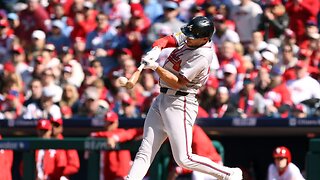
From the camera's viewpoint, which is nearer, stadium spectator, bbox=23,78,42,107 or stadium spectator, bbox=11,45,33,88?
stadium spectator, bbox=23,78,42,107

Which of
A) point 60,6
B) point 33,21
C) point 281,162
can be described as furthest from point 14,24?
point 281,162

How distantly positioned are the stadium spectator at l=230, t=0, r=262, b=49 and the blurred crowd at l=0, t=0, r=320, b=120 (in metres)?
0.01

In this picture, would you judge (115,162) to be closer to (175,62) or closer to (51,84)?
(175,62)

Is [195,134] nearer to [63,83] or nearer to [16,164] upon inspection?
[16,164]

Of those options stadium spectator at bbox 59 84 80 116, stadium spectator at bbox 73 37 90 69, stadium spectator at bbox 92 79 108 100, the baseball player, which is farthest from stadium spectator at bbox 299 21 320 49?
the baseball player

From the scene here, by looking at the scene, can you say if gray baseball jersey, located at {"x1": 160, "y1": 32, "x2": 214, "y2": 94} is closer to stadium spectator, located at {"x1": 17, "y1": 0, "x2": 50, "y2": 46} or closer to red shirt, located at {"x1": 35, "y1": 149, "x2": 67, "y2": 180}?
red shirt, located at {"x1": 35, "y1": 149, "x2": 67, "y2": 180}

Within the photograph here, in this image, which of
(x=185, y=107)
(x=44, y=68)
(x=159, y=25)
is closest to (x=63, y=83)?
(x=44, y=68)

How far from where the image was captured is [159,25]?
1203 cm

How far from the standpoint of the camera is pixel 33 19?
14102 mm

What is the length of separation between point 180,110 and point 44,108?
14.6 ft

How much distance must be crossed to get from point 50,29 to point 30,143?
486 centimetres

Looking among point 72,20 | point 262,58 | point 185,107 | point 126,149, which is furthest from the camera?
point 72,20

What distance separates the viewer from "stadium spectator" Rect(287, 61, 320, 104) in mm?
10250

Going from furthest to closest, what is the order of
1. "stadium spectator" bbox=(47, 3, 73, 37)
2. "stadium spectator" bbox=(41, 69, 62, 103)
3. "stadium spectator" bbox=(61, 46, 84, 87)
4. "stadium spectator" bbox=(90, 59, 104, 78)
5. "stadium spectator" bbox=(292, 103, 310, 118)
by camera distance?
"stadium spectator" bbox=(47, 3, 73, 37), "stadium spectator" bbox=(61, 46, 84, 87), "stadium spectator" bbox=(90, 59, 104, 78), "stadium spectator" bbox=(41, 69, 62, 103), "stadium spectator" bbox=(292, 103, 310, 118)
